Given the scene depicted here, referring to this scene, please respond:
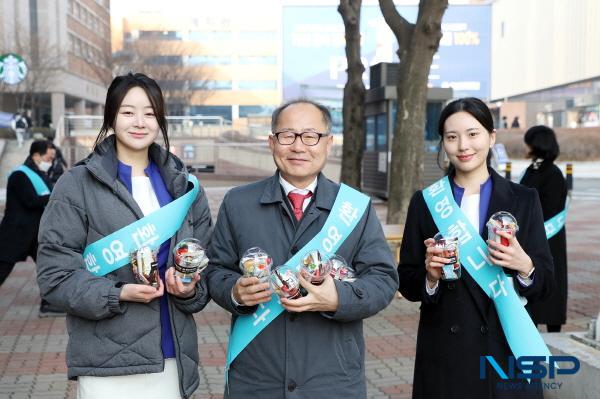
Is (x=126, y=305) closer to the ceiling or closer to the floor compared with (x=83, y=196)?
closer to the floor

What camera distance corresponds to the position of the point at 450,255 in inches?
113

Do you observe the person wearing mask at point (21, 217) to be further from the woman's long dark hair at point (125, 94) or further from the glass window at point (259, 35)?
the glass window at point (259, 35)

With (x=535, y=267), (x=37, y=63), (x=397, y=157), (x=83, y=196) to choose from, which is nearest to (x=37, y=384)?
(x=83, y=196)

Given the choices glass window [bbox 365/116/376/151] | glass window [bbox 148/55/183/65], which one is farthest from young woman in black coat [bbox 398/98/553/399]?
glass window [bbox 148/55/183/65]

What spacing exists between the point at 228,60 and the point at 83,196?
89.7m

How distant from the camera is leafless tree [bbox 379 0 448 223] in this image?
9.27 meters

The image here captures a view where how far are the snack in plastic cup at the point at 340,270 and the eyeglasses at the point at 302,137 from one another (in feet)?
1.46

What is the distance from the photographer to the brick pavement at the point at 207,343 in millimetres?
5523

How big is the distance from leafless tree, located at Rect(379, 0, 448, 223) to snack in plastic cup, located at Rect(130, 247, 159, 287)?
7141 millimetres

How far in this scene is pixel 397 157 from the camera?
9.73 metres

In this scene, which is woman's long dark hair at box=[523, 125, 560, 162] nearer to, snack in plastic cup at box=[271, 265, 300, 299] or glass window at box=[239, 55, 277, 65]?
snack in plastic cup at box=[271, 265, 300, 299]

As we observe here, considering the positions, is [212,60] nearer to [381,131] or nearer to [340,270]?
[381,131]

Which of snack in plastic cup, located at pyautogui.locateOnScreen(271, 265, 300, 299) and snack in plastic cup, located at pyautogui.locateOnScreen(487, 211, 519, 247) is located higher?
snack in plastic cup, located at pyautogui.locateOnScreen(487, 211, 519, 247)

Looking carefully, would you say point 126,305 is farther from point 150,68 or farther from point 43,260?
point 150,68
